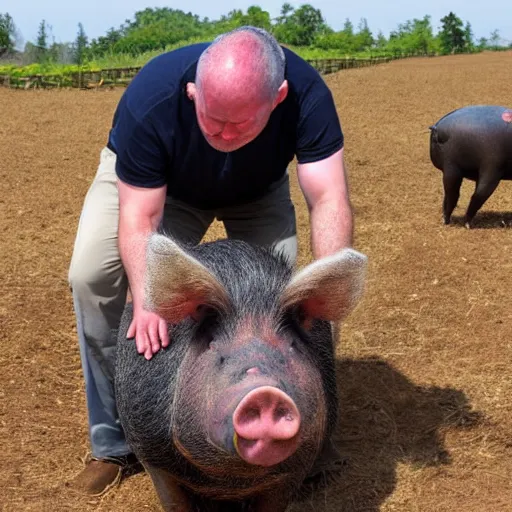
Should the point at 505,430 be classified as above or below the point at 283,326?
below

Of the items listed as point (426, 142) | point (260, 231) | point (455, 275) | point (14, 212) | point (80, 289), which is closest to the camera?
point (80, 289)

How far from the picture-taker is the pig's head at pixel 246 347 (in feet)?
8.20

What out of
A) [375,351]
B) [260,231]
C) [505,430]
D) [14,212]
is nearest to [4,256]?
[14,212]

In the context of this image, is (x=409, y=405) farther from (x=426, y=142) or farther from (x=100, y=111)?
(x=100, y=111)

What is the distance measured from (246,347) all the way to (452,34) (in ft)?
128

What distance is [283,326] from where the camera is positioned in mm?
2900

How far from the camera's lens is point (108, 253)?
13.0 ft

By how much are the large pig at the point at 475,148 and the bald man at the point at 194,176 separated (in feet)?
15.1

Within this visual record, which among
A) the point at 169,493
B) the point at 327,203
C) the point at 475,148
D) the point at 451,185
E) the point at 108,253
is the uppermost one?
the point at 327,203

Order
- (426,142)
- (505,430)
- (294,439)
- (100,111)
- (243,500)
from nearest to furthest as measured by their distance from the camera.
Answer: (294,439)
(243,500)
(505,430)
(426,142)
(100,111)

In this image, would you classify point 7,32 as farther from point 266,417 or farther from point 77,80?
point 266,417

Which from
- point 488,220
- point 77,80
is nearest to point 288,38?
point 77,80

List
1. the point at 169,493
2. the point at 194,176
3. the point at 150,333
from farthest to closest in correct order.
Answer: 1. the point at 194,176
2. the point at 169,493
3. the point at 150,333

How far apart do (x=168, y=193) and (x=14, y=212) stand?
18.8 ft
